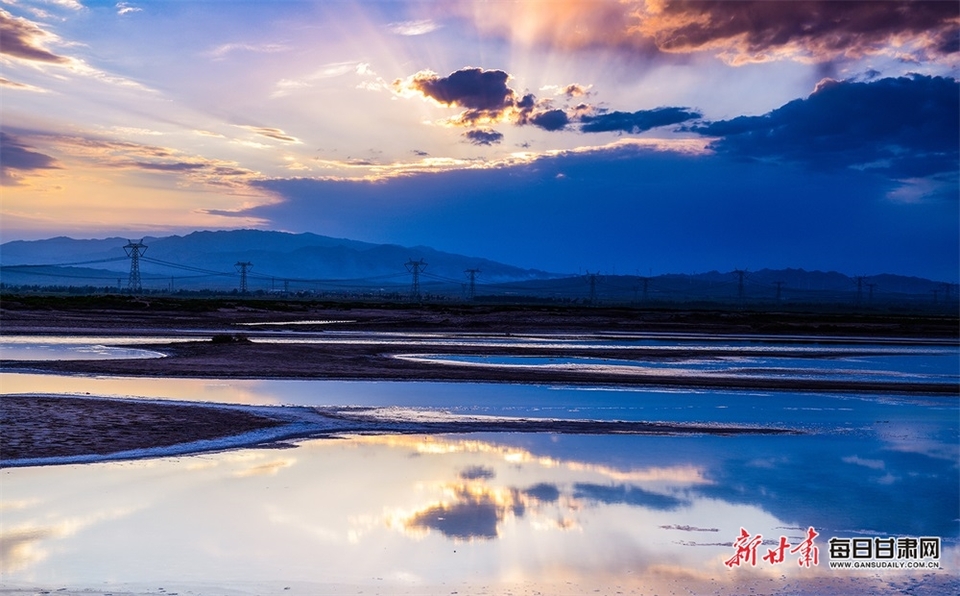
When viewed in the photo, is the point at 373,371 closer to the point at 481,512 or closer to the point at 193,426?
the point at 193,426

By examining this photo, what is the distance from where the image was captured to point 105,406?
1848 centimetres

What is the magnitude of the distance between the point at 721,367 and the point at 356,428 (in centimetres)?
2158

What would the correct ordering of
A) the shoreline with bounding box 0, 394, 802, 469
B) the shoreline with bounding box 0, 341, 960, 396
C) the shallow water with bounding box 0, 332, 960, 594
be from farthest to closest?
the shoreline with bounding box 0, 341, 960, 396 → the shoreline with bounding box 0, 394, 802, 469 → the shallow water with bounding box 0, 332, 960, 594

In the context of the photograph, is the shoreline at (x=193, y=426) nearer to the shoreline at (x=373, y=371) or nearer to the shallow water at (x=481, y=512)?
the shallow water at (x=481, y=512)

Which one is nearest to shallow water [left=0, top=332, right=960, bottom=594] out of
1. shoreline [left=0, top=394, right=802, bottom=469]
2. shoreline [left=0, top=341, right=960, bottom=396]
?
shoreline [left=0, top=394, right=802, bottom=469]

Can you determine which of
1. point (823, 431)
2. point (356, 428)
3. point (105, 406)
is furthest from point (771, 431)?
point (105, 406)

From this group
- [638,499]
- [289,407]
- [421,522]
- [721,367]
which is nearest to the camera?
[421,522]

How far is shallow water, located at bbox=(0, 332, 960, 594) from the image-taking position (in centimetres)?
880

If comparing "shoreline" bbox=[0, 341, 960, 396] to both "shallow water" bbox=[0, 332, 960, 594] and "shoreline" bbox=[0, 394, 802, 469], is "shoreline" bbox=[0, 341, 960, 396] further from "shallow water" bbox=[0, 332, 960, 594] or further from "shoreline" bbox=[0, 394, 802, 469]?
"shallow water" bbox=[0, 332, 960, 594]

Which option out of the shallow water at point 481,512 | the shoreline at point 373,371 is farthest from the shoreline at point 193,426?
the shoreline at point 373,371

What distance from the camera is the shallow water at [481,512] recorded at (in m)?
8.80

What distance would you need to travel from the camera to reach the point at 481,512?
11.1m

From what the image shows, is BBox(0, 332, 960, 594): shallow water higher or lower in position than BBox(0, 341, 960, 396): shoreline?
higher

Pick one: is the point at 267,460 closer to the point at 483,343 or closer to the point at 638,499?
the point at 638,499
